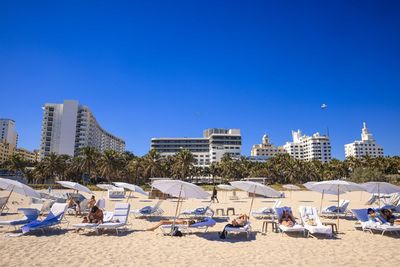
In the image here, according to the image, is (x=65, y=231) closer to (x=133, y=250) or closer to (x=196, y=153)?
(x=133, y=250)

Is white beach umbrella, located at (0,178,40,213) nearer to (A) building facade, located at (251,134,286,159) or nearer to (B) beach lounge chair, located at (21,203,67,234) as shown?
(B) beach lounge chair, located at (21,203,67,234)

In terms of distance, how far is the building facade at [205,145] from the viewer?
131750 millimetres

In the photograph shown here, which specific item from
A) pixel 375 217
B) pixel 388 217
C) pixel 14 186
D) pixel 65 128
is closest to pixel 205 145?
pixel 65 128

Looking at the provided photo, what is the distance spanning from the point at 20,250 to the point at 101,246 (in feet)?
6.83

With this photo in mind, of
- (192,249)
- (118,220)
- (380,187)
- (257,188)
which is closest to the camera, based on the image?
(192,249)

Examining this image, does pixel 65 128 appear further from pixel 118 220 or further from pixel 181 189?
pixel 181 189

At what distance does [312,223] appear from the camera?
11727 millimetres

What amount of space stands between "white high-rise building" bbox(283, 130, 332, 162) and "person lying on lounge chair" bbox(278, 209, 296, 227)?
15303 cm

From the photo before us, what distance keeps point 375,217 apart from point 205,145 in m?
128

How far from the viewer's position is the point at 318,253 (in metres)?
8.66

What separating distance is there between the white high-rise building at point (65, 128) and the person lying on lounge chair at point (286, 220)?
103 metres

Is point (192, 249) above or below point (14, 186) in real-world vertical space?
below

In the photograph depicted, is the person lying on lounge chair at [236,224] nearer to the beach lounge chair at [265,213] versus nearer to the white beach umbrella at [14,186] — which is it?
the beach lounge chair at [265,213]

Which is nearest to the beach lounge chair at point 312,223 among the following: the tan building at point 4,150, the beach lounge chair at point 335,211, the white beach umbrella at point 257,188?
the white beach umbrella at point 257,188
